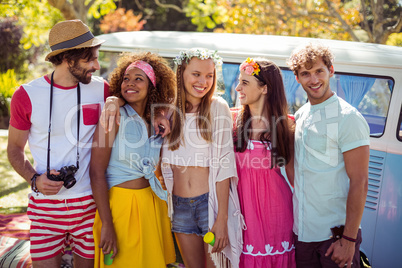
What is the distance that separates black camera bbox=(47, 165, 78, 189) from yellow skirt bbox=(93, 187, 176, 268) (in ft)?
1.05

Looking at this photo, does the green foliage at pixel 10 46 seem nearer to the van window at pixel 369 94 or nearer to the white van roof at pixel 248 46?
the white van roof at pixel 248 46

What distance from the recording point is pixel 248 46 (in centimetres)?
478

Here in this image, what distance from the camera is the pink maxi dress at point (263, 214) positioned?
9.92 ft

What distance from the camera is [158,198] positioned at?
10.5ft

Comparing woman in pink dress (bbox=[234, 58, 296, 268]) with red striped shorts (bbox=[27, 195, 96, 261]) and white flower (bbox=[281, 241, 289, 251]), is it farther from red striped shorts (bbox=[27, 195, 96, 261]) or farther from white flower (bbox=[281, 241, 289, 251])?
red striped shorts (bbox=[27, 195, 96, 261])

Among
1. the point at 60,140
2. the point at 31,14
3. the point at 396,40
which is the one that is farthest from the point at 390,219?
the point at 396,40

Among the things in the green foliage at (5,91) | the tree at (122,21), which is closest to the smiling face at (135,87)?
the green foliage at (5,91)

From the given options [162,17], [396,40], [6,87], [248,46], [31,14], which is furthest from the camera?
[162,17]

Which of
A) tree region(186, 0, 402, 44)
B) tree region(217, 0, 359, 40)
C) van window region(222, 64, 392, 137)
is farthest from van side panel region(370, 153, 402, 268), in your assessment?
tree region(217, 0, 359, 40)

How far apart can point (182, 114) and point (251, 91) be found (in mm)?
565

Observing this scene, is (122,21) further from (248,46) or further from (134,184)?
(134,184)

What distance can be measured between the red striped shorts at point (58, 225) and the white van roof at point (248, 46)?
2.54 metres

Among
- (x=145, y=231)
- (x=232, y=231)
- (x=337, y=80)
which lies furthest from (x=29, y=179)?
(x=337, y=80)

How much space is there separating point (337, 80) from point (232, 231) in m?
2.33
